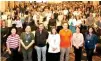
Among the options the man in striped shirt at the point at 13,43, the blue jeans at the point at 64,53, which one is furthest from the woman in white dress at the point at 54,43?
the man in striped shirt at the point at 13,43

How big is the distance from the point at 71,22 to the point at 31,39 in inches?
154

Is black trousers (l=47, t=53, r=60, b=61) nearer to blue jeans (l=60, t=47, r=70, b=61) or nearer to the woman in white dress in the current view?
the woman in white dress

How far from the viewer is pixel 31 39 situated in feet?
32.7

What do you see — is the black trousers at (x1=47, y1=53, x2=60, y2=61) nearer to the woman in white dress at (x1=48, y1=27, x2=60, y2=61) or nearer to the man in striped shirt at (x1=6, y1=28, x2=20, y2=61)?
the woman in white dress at (x1=48, y1=27, x2=60, y2=61)

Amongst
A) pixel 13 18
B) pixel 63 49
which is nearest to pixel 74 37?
pixel 63 49

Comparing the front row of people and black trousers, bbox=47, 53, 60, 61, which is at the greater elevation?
the front row of people

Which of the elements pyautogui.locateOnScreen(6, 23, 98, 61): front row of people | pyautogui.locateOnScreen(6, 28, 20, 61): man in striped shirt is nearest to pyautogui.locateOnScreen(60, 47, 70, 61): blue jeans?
pyautogui.locateOnScreen(6, 23, 98, 61): front row of people

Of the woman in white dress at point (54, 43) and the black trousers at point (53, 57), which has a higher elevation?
the woman in white dress at point (54, 43)

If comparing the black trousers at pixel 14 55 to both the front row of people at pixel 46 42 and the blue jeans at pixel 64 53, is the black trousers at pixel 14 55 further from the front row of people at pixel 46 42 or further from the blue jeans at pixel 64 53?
the blue jeans at pixel 64 53

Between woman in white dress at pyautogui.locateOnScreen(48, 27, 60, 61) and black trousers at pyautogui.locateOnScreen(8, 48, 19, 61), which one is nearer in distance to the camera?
woman in white dress at pyautogui.locateOnScreen(48, 27, 60, 61)

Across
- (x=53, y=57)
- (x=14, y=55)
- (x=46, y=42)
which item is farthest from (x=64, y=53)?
(x=14, y=55)

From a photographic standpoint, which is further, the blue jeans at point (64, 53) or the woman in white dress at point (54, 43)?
the blue jeans at point (64, 53)

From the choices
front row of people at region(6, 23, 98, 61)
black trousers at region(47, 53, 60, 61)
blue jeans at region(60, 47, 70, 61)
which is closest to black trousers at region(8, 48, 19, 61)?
front row of people at region(6, 23, 98, 61)

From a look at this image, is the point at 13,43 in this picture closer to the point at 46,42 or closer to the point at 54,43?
the point at 46,42
